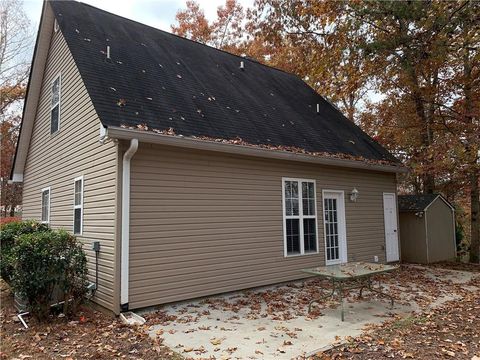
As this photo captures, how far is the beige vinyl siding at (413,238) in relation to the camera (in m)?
11.3

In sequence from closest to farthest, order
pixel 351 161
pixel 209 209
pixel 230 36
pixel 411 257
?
pixel 209 209, pixel 351 161, pixel 411 257, pixel 230 36

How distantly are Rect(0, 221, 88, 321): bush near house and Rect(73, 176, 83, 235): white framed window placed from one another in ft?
4.91

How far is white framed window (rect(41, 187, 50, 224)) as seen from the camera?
9.31 m

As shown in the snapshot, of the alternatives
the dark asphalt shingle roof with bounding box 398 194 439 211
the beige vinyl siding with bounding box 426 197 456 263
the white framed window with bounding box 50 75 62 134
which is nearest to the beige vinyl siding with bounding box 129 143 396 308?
the white framed window with bounding box 50 75 62 134

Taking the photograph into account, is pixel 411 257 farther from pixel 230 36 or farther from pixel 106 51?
pixel 230 36

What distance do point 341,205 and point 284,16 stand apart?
6.74m

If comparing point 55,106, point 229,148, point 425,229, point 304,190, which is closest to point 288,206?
point 304,190

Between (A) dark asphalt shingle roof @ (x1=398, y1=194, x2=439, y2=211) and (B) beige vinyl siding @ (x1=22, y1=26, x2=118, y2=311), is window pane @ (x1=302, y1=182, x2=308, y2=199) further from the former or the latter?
(A) dark asphalt shingle roof @ (x1=398, y1=194, x2=439, y2=211)

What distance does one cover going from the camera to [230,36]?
22.0m

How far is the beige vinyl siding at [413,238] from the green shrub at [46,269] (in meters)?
9.64

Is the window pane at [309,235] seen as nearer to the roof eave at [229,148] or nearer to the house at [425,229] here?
the roof eave at [229,148]

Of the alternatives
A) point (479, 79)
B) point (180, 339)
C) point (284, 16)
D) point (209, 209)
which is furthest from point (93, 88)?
point (479, 79)

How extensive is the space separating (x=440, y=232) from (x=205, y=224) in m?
8.65

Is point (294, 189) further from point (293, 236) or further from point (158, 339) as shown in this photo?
point (158, 339)
